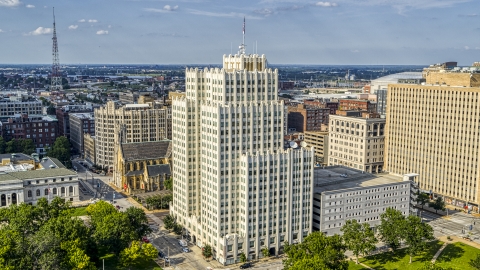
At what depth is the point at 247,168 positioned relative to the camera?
550 feet

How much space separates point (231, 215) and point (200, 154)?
27.9m

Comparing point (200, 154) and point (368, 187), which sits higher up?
point (200, 154)

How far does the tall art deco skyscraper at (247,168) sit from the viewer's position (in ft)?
557

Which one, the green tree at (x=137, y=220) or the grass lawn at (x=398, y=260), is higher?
the green tree at (x=137, y=220)

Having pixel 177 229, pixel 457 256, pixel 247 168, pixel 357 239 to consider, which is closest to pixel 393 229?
pixel 357 239

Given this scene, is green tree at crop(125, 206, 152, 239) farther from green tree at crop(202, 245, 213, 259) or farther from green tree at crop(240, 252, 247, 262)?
green tree at crop(240, 252, 247, 262)

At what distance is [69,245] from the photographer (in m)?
148

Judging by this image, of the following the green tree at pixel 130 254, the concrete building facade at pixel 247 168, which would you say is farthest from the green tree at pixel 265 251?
the green tree at pixel 130 254

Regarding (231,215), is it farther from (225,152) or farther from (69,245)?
(69,245)

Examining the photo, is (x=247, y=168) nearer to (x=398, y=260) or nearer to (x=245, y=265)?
(x=245, y=265)

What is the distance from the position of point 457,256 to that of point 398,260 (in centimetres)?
2134

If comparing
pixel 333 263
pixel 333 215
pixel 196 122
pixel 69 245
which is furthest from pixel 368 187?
pixel 69 245

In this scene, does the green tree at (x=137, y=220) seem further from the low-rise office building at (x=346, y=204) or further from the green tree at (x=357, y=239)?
the green tree at (x=357, y=239)

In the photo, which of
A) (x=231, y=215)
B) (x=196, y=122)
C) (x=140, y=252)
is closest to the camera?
(x=140, y=252)
